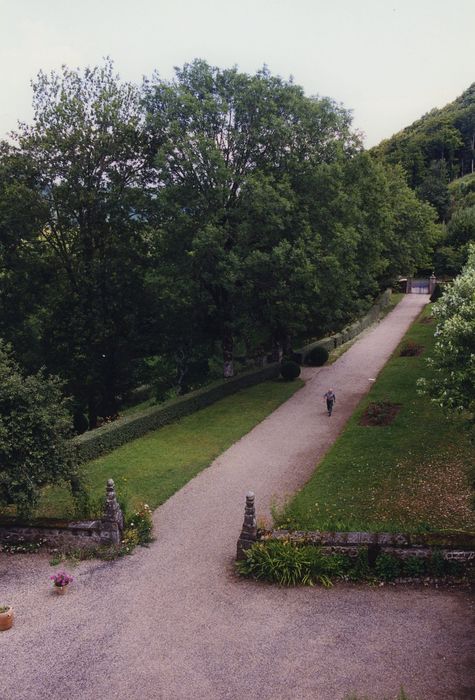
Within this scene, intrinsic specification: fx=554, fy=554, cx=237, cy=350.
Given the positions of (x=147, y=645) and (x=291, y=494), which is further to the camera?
(x=291, y=494)

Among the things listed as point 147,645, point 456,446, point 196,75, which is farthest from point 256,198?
point 147,645

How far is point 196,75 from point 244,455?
2182 cm

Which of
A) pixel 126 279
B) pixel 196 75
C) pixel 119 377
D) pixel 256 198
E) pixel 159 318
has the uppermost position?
pixel 196 75

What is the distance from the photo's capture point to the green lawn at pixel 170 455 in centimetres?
2152

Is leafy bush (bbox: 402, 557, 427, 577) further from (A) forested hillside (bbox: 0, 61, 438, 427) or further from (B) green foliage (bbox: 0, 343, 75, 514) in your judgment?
(A) forested hillside (bbox: 0, 61, 438, 427)

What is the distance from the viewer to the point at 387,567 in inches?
603

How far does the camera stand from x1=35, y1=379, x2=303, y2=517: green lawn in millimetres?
21516

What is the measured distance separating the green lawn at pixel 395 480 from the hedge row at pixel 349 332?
14.1 meters

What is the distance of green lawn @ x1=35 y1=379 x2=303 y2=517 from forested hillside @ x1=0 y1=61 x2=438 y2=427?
530 cm

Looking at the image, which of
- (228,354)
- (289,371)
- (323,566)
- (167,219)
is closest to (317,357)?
(289,371)

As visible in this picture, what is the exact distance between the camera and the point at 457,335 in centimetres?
1589

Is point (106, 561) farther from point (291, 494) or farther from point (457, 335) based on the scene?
point (457, 335)

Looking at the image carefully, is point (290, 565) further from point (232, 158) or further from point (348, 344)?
point (348, 344)

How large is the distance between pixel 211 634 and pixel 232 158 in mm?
26920
